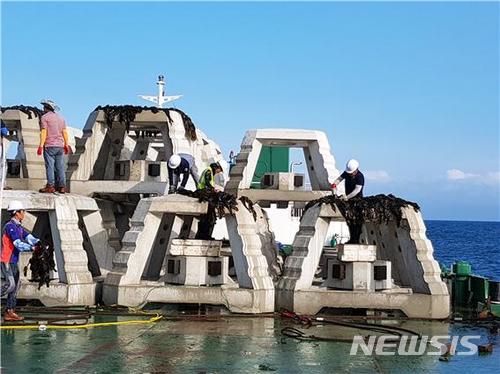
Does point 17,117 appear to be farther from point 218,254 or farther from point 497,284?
point 497,284

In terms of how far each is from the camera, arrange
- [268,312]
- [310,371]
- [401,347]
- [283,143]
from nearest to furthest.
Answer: [310,371] → [401,347] → [268,312] → [283,143]

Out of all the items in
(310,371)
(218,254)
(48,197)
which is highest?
(48,197)

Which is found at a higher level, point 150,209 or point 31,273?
point 150,209

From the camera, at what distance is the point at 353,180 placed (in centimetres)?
2131

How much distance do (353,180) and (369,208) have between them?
5.39 ft

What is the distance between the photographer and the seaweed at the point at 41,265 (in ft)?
64.3

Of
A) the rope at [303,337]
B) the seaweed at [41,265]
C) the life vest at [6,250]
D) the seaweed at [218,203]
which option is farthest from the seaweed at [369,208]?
the life vest at [6,250]

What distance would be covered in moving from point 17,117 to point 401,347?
51.3ft

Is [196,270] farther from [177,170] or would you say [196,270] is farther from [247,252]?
[177,170]

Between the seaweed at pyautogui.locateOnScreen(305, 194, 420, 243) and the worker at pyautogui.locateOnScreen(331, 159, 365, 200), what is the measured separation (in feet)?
2.62

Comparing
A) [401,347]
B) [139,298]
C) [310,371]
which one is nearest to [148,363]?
[310,371]

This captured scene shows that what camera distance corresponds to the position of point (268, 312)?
62.6ft

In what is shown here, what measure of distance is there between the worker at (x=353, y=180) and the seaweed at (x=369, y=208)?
0.80 meters

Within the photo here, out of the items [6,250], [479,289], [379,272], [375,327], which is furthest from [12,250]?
[479,289]
